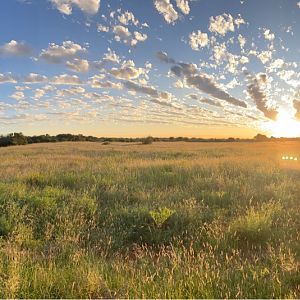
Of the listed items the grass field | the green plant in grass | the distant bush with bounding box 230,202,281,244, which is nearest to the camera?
the grass field

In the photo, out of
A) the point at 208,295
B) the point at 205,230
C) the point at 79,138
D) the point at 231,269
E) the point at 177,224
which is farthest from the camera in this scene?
the point at 79,138

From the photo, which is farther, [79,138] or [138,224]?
[79,138]

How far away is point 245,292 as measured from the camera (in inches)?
175

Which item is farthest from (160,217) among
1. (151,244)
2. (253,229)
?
(253,229)

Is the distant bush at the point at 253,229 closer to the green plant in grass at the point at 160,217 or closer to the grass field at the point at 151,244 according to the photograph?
the grass field at the point at 151,244

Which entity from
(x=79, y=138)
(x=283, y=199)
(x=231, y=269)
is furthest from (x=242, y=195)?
(x=79, y=138)

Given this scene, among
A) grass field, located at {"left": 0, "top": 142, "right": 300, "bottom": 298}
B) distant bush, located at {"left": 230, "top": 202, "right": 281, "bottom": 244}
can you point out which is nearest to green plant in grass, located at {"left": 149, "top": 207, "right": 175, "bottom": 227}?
grass field, located at {"left": 0, "top": 142, "right": 300, "bottom": 298}

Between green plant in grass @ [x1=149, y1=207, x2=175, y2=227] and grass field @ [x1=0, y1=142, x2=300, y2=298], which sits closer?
grass field @ [x1=0, y1=142, x2=300, y2=298]

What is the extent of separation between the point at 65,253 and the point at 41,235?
1213 millimetres

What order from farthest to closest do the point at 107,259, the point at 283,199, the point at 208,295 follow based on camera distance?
the point at 283,199 → the point at 107,259 → the point at 208,295

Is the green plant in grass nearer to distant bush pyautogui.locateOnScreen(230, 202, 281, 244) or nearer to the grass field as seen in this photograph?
the grass field

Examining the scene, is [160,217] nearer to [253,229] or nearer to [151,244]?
[151,244]

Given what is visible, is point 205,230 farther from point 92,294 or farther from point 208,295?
point 92,294

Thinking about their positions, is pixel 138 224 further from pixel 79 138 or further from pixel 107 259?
pixel 79 138
